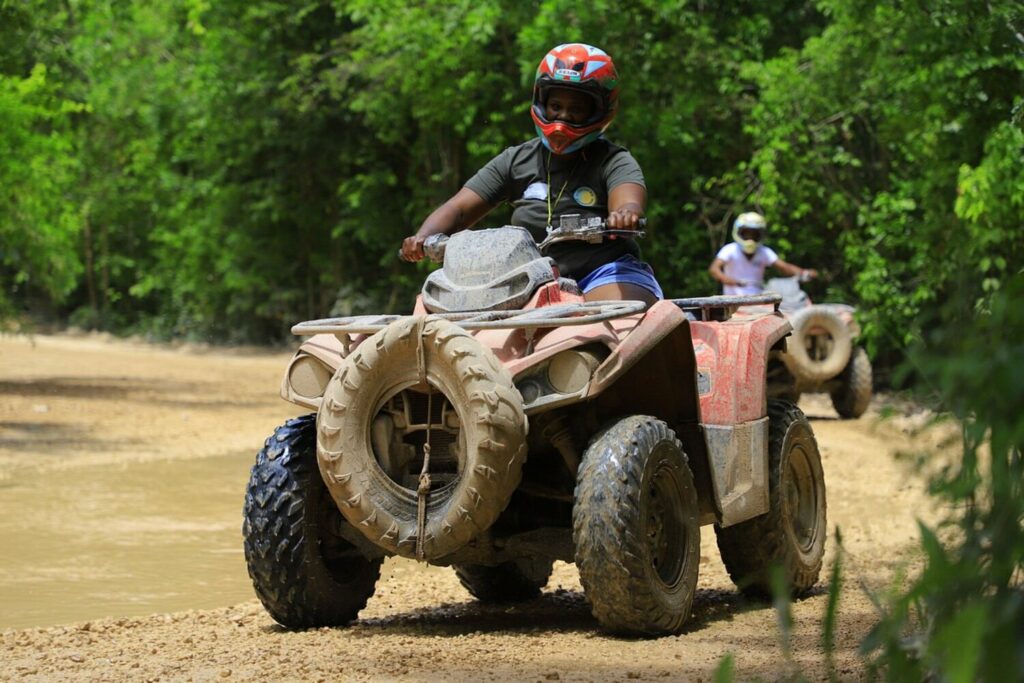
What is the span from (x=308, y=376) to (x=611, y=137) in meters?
15.5

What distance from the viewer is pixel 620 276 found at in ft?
21.0

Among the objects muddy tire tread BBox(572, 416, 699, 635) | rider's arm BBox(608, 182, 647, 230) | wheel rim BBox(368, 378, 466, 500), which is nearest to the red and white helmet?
rider's arm BBox(608, 182, 647, 230)

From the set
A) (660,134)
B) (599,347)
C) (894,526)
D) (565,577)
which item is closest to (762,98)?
(660,134)

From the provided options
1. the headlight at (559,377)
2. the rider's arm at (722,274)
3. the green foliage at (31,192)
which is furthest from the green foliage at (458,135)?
the headlight at (559,377)

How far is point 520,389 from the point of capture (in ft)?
18.6

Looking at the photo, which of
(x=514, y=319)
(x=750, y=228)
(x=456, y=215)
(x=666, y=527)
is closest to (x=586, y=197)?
(x=456, y=215)

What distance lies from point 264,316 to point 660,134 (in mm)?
14513

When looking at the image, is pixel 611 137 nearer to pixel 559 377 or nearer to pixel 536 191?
pixel 536 191

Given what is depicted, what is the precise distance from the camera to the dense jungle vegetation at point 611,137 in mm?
2350

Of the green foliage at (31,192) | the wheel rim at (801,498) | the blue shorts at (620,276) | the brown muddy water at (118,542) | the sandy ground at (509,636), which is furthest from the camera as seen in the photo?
the green foliage at (31,192)

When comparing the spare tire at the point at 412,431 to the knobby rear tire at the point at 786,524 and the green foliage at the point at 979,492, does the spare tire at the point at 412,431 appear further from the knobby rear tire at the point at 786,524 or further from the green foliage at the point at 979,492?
the green foliage at the point at 979,492

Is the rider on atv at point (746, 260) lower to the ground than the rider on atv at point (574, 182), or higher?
lower

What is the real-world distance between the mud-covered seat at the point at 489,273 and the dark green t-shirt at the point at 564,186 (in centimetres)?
43

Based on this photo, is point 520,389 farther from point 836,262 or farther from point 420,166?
point 420,166
